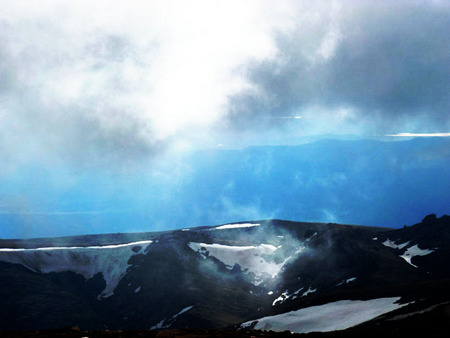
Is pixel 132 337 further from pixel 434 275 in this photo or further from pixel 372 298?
pixel 434 275

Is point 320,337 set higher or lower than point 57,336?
lower

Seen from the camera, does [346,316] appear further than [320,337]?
Yes

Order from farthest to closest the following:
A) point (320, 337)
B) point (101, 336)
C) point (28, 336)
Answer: point (320, 337) < point (101, 336) < point (28, 336)

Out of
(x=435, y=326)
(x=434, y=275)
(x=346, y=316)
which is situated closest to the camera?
(x=435, y=326)

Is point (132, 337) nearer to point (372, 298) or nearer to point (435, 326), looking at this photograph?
point (435, 326)

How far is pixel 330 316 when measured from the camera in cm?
11162

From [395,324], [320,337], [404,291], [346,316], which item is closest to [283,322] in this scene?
[346,316]

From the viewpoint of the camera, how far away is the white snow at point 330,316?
3864 inches

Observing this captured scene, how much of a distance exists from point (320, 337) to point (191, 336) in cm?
1585

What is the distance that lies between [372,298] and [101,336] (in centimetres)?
9291

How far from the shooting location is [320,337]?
1800 inches

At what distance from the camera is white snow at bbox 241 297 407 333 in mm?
98150

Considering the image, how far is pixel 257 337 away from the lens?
3706 cm

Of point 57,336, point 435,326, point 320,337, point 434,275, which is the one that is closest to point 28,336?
point 57,336
